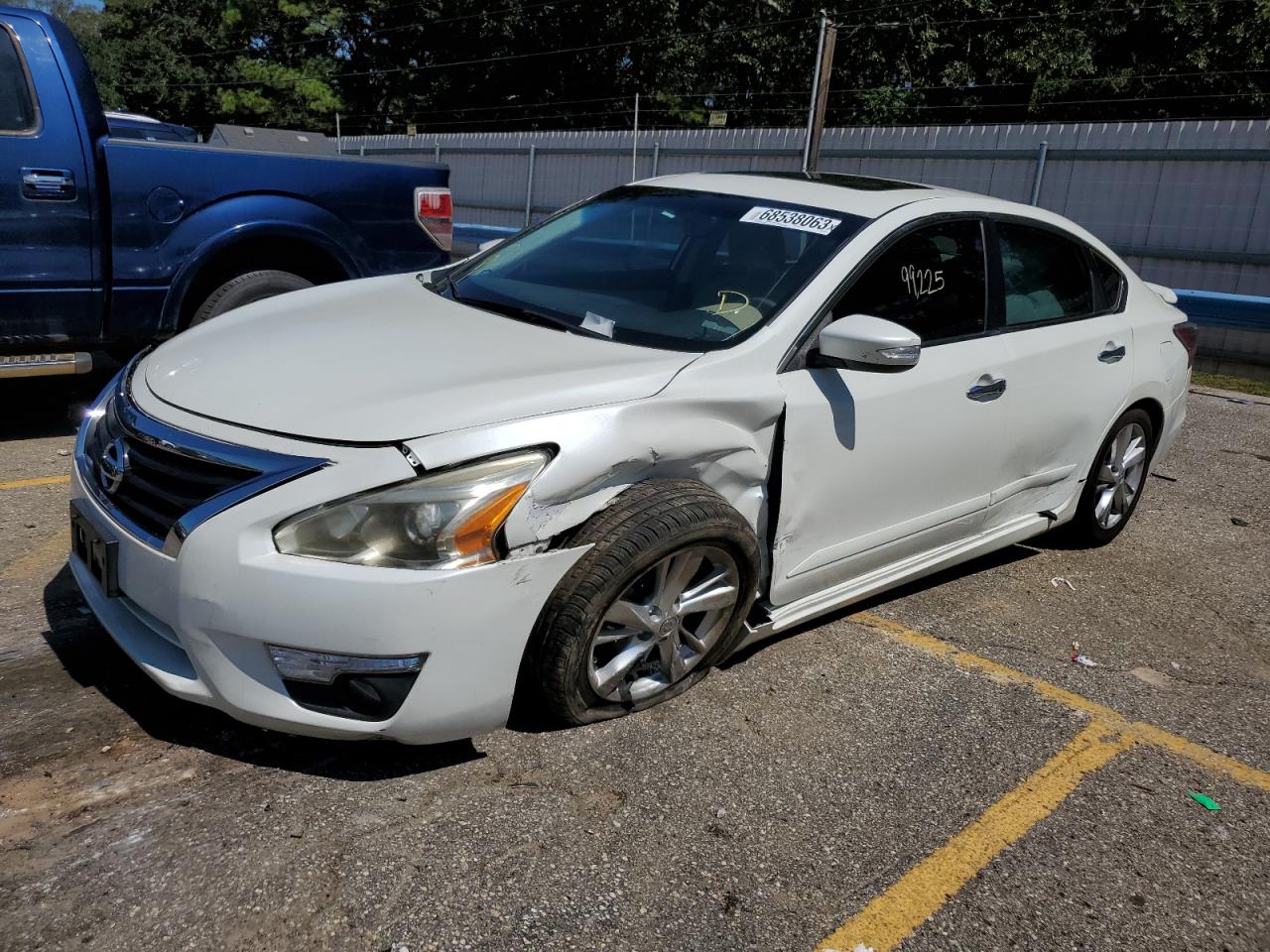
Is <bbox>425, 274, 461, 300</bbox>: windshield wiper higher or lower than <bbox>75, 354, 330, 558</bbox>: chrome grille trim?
higher

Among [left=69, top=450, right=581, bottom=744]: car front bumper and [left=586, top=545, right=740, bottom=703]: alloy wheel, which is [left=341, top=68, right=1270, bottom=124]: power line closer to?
[left=586, top=545, right=740, bottom=703]: alloy wheel

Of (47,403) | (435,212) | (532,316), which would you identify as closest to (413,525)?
(532,316)

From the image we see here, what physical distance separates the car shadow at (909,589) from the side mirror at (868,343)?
1.02 meters

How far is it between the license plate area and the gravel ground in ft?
1.30

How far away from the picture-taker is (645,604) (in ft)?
9.75

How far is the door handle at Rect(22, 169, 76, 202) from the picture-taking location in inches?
189

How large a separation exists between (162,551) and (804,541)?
1.83 metres

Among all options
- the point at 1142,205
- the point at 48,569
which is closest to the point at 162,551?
the point at 48,569

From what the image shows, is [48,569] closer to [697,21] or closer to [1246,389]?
[1246,389]

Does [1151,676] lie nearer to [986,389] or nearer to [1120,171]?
[986,389]

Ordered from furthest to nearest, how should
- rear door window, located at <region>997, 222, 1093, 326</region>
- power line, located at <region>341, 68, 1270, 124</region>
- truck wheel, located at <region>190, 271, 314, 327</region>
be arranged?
1. power line, located at <region>341, 68, 1270, 124</region>
2. truck wheel, located at <region>190, 271, 314, 327</region>
3. rear door window, located at <region>997, 222, 1093, 326</region>

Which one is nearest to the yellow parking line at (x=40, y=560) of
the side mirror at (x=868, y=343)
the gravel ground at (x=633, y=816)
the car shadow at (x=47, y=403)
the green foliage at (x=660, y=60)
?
the gravel ground at (x=633, y=816)

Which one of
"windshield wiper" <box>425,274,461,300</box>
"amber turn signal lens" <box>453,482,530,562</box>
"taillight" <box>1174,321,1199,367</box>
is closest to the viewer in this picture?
"amber turn signal lens" <box>453,482,530,562</box>

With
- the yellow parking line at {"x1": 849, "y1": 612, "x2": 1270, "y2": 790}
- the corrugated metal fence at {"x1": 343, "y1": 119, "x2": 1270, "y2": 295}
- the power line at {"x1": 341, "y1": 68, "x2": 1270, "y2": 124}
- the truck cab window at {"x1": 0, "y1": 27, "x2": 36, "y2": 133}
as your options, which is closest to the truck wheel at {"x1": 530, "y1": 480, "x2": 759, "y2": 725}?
the yellow parking line at {"x1": 849, "y1": 612, "x2": 1270, "y2": 790}
